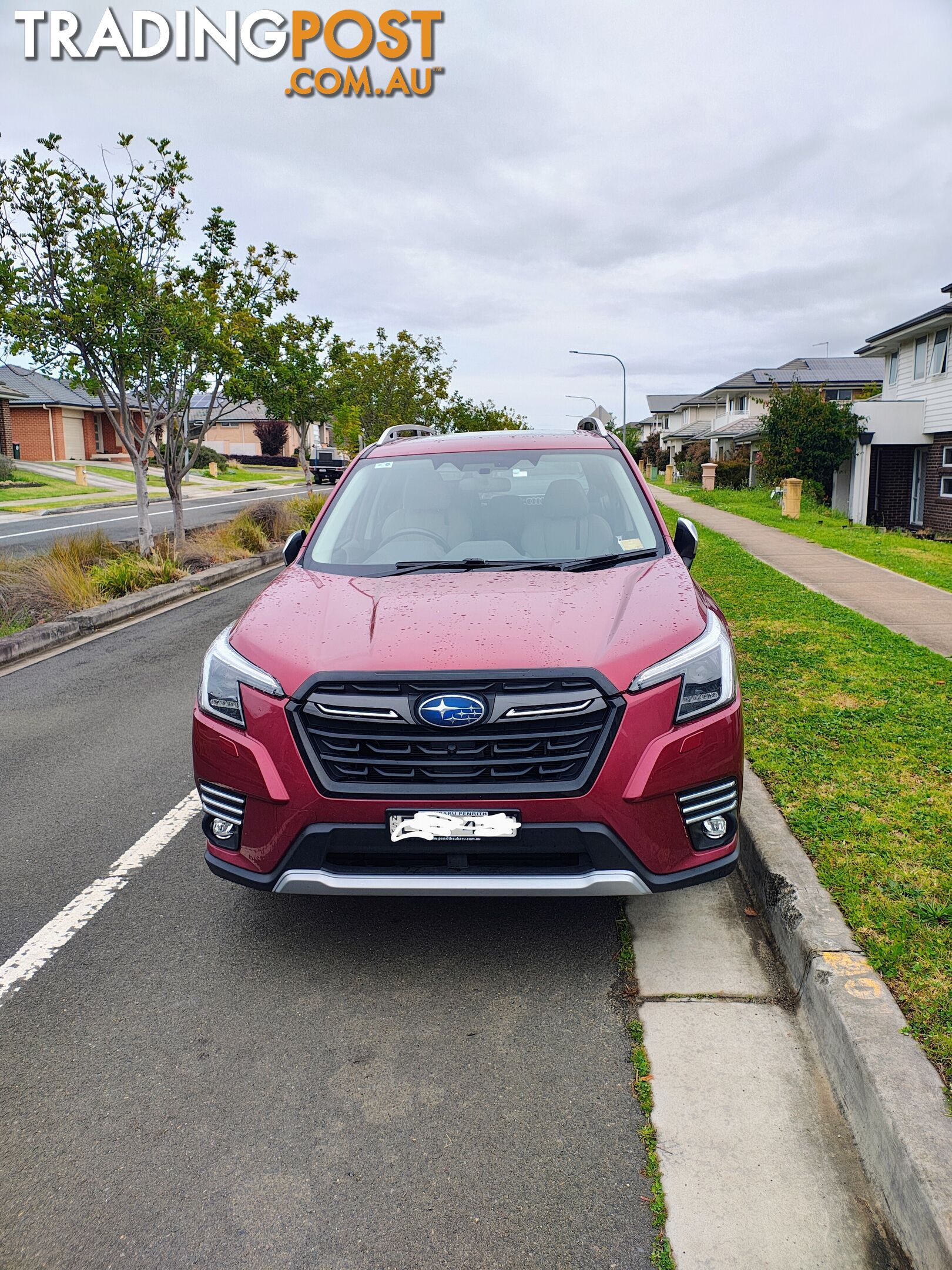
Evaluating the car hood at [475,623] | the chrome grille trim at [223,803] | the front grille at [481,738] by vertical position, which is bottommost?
the chrome grille trim at [223,803]

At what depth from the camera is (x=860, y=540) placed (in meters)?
18.1

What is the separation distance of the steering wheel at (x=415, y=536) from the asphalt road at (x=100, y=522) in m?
14.3

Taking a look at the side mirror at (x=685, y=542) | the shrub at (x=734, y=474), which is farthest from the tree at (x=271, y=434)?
the side mirror at (x=685, y=542)

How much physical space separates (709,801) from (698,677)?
42 cm

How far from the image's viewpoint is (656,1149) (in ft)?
8.32

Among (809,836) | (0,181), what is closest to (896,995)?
(809,836)

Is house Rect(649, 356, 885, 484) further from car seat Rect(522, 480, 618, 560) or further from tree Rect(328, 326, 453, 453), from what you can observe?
car seat Rect(522, 480, 618, 560)

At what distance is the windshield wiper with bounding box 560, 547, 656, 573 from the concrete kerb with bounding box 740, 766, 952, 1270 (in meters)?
1.36

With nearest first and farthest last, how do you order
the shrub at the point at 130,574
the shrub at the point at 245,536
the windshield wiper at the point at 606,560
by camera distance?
the windshield wiper at the point at 606,560 → the shrub at the point at 130,574 → the shrub at the point at 245,536

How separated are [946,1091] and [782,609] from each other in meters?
7.62

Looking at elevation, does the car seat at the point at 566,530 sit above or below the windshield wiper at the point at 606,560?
above

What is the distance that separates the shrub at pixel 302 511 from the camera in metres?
19.9

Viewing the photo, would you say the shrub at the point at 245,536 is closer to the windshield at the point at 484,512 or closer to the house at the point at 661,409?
the windshield at the point at 484,512

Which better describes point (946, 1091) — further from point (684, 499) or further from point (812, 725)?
point (684, 499)
